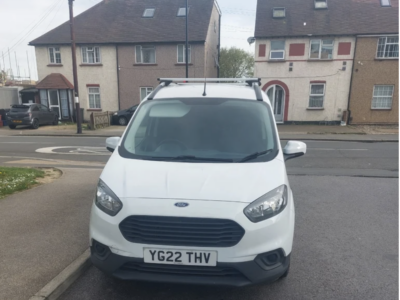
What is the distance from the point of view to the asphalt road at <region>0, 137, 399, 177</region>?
854 centimetres

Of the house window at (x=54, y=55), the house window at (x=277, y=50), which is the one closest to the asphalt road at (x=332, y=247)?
the house window at (x=277, y=50)

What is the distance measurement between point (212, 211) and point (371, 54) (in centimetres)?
2200

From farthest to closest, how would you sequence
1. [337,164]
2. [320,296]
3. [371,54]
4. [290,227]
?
[371,54] → [337,164] → [320,296] → [290,227]

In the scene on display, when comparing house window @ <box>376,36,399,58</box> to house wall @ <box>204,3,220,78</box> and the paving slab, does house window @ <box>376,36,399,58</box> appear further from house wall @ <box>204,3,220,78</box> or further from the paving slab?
the paving slab

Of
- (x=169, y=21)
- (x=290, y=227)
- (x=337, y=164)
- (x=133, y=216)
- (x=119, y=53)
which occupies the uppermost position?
(x=169, y=21)

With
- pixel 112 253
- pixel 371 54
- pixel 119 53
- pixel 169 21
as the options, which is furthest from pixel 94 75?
pixel 112 253

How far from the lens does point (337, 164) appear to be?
940 centimetres

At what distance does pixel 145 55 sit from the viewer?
23.2 m

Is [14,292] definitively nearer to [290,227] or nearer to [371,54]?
[290,227]

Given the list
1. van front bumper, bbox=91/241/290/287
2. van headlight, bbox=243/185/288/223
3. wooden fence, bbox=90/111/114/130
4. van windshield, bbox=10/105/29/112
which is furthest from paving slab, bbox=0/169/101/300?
van windshield, bbox=10/105/29/112

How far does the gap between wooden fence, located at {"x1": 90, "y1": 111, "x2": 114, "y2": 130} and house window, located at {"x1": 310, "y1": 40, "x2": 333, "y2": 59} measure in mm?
14435

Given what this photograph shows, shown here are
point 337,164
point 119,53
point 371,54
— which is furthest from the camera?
point 119,53

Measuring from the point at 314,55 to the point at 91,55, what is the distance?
16.5 metres

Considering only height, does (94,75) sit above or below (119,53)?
below
